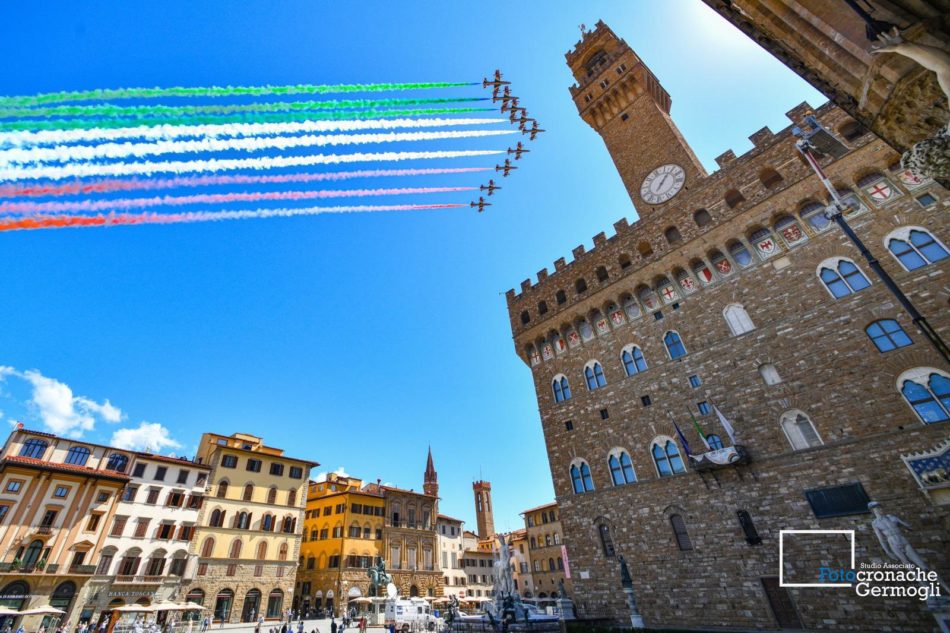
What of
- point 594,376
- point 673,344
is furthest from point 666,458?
point 594,376

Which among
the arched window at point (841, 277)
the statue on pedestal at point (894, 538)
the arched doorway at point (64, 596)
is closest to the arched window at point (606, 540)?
the statue on pedestal at point (894, 538)

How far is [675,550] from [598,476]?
4209 millimetres

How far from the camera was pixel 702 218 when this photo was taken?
19516 mm

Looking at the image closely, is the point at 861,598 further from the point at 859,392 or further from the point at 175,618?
the point at 175,618

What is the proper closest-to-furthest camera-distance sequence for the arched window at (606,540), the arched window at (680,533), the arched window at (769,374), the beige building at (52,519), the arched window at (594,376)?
1. the arched window at (769,374)
2. the arched window at (680,533)
3. the arched window at (606,540)
4. the arched window at (594,376)
5. the beige building at (52,519)

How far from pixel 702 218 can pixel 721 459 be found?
10.9m

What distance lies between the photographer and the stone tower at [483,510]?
218ft

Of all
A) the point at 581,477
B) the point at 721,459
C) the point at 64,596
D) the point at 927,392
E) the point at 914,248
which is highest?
the point at 914,248

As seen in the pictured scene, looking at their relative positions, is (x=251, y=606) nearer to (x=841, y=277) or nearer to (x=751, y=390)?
(x=751, y=390)

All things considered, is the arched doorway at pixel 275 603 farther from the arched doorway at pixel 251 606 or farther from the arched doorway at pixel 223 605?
the arched doorway at pixel 223 605

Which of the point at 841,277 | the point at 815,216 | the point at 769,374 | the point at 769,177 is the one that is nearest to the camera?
the point at 841,277

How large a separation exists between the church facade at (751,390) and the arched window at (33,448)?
3149 centimetres

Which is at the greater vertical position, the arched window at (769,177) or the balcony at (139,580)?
the arched window at (769,177)

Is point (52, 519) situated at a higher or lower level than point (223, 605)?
higher
